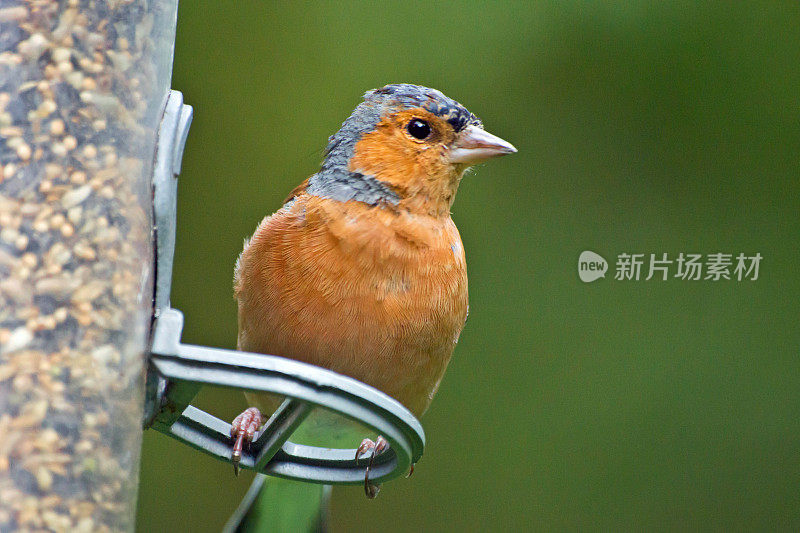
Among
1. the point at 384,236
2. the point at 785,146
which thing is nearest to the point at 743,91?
the point at 785,146

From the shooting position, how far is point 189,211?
5.10 metres

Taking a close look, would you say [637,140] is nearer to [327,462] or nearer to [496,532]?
[496,532]

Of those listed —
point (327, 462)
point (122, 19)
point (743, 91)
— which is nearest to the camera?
point (122, 19)

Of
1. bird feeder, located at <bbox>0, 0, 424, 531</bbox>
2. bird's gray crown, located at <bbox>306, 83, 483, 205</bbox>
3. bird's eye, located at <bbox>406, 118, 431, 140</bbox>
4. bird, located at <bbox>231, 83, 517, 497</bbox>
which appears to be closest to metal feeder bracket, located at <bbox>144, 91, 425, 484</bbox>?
bird feeder, located at <bbox>0, 0, 424, 531</bbox>

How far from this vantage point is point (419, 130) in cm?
336

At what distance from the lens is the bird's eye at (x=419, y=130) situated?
11.0 ft

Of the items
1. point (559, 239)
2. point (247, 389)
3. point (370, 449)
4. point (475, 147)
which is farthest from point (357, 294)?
point (559, 239)

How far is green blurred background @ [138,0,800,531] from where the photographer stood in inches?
191

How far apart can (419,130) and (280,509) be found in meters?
1.41

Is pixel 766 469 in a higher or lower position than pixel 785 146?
lower

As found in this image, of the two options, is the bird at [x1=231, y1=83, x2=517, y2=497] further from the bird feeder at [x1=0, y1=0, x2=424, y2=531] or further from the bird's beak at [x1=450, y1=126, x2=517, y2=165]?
the bird feeder at [x1=0, y1=0, x2=424, y2=531]

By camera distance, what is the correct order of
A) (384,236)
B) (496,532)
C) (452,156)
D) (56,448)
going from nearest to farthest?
1. (56,448)
2. (384,236)
3. (452,156)
4. (496,532)

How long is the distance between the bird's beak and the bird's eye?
10 centimetres

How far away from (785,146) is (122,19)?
3.44 meters
